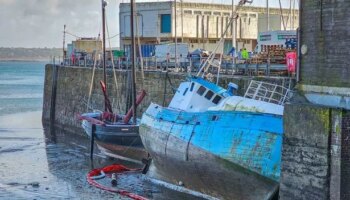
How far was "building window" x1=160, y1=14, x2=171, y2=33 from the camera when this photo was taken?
57.6m

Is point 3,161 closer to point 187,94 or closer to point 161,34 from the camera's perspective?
point 187,94

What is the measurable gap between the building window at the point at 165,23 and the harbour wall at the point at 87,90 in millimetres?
11958

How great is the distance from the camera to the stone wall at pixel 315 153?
1437 centimetres

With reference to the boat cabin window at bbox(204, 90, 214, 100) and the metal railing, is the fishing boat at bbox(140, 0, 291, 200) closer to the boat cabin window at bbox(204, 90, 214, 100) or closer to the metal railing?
the boat cabin window at bbox(204, 90, 214, 100)

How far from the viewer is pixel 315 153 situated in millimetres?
14945

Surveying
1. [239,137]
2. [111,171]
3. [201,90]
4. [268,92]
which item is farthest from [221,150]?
[111,171]

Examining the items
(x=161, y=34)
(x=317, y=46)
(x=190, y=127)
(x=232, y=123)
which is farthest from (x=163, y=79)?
(x=161, y=34)

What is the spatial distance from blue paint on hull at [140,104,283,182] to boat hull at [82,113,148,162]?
294 inches

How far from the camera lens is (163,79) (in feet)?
105

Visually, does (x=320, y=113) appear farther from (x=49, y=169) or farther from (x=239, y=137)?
(x=49, y=169)

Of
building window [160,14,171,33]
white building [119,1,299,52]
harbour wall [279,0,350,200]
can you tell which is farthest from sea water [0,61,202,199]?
building window [160,14,171,33]

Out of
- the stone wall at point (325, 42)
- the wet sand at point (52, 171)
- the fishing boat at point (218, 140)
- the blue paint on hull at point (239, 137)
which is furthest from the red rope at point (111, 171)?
the stone wall at point (325, 42)

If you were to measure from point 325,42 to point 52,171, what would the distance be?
54.1ft

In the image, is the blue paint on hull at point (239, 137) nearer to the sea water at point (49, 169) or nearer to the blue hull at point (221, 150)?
the blue hull at point (221, 150)
